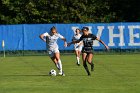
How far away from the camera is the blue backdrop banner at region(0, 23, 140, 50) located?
41.4 metres

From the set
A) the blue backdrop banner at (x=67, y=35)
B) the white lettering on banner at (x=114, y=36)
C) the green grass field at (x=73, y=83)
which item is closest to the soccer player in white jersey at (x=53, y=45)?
the green grass field at (x=73, y=83)

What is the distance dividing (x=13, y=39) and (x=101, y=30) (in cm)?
687

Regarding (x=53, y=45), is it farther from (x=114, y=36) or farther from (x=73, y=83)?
(x=114, y=36)

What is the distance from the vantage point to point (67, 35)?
41812 millimetres

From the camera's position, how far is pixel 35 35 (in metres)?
41.6

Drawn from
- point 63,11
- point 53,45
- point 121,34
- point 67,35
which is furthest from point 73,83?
point 63,11

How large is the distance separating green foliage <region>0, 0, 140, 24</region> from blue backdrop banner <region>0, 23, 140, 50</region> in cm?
633

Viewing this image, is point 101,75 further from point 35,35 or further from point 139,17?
point 139,17

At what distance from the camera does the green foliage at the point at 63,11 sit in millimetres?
48500

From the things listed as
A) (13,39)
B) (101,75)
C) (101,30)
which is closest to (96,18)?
(101,30)

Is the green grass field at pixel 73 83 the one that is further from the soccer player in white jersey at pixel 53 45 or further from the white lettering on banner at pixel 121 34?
the white lettering on banner at pixel 121 34

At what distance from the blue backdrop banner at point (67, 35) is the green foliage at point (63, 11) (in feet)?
20.8

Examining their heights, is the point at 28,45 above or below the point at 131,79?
below

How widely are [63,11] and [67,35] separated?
23.3ft
